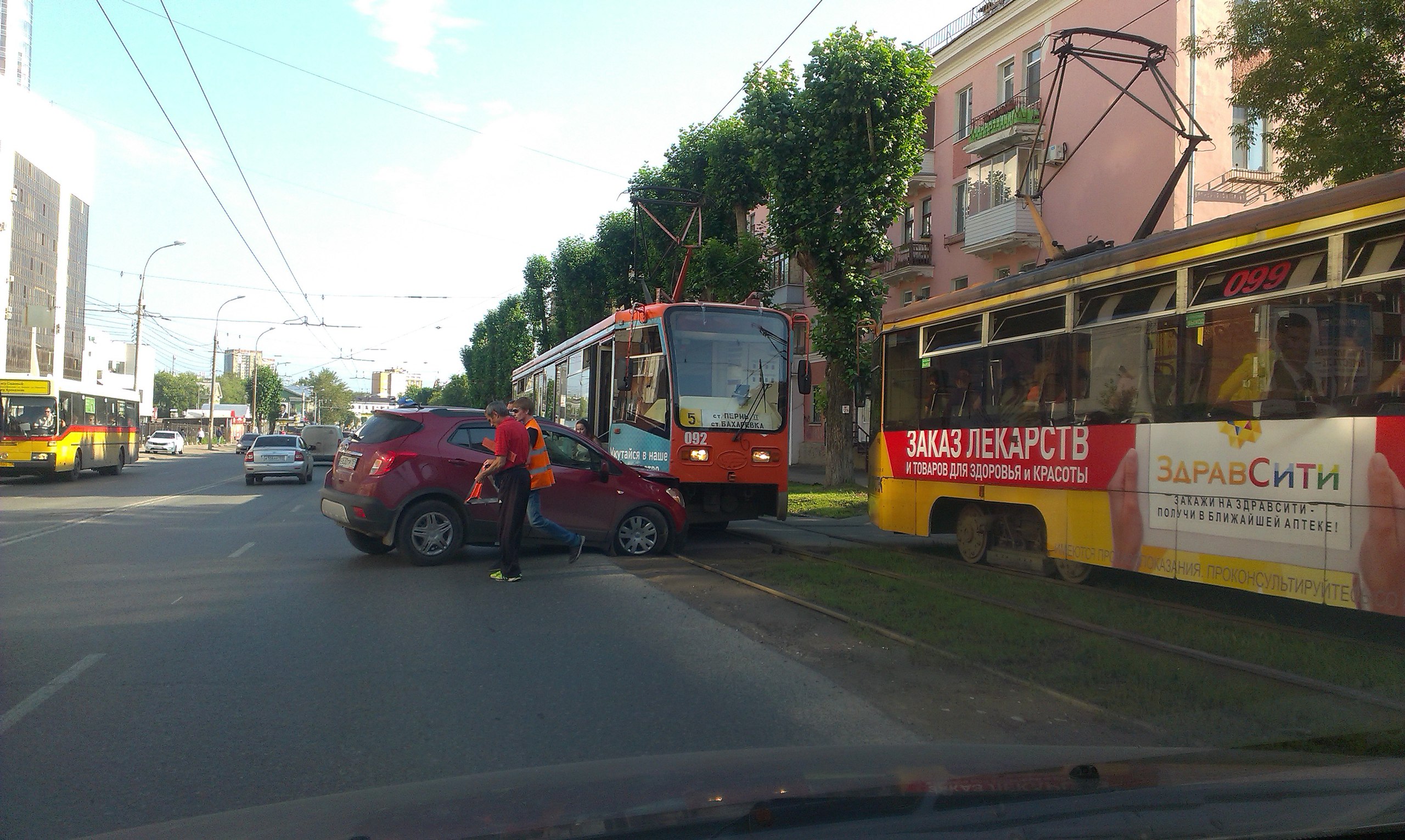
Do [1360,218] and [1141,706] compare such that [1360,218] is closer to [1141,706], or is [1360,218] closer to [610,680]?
[1141,706]

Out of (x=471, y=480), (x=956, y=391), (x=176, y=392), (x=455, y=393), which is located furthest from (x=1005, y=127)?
(x=176, y=392)

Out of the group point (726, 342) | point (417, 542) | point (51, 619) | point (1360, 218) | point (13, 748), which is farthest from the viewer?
point (726, 342)

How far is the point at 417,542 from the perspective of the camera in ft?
34.9

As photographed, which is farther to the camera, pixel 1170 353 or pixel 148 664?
pixel 1170 353

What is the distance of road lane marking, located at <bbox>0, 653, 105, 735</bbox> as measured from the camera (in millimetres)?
4969

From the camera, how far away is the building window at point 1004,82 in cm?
2875

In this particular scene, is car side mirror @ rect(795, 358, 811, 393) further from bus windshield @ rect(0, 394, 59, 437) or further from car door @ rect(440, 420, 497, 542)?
bus windshield @ rect(0, 394, 59, 437)

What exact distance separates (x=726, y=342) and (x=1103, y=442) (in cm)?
604

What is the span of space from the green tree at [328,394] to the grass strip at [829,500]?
364 ft

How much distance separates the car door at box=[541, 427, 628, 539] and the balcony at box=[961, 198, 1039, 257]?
1795cm

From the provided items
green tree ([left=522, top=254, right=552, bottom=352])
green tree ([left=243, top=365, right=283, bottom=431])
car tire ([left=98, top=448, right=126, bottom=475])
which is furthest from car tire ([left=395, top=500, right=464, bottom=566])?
green tree ([left=243, top=365, right=283, bottom=431])

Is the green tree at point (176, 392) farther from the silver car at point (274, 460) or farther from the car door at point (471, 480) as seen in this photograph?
the car door at point (471, 480)

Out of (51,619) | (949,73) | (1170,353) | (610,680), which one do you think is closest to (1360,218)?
(1170,353)

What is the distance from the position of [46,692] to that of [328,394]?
131 metres
